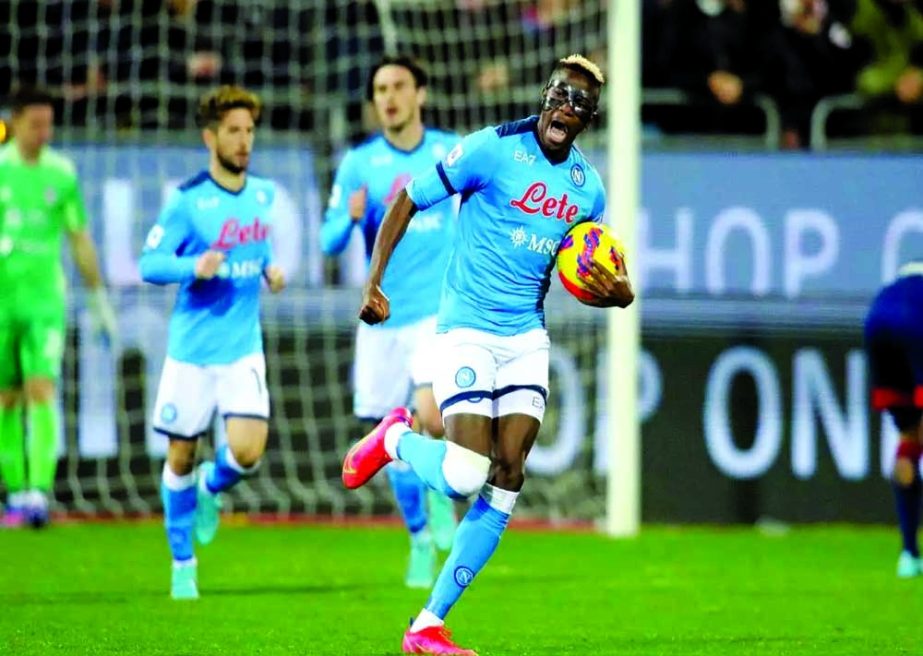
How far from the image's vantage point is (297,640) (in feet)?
24.7

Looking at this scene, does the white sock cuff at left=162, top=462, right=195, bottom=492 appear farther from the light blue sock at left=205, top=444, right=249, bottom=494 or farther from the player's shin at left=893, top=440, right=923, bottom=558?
the player's shin at left=893, top=440, right=923, bottom=558

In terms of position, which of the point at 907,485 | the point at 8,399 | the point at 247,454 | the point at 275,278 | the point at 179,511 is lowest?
the point at 907,485

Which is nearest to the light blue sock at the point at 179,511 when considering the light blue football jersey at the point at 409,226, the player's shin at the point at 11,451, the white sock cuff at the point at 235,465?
the white sock cuff at the point at 235,465

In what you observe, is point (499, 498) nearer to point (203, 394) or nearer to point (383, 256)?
point (383, 256)

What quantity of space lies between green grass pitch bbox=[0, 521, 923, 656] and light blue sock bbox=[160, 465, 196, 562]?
0.87 ft

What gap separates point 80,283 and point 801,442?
506cm

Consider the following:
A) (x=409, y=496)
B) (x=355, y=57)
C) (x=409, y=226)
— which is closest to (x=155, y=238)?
(x=409, y=226)

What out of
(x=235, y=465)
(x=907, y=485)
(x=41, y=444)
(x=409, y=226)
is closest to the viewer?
(x=235, y=465)

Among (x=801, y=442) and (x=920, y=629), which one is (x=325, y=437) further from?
(x=920, y=629)

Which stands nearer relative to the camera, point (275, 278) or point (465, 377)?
point (465, 377)

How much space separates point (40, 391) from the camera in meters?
12.3

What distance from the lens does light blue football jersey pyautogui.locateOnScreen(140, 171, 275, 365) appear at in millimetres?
9195

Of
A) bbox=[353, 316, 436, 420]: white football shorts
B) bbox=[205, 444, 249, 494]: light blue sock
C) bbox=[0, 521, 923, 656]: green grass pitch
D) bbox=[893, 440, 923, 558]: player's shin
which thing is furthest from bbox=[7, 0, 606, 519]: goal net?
bbox=[205, 444, 249, 494]: light blue sock

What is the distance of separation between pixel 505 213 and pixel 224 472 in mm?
2847
